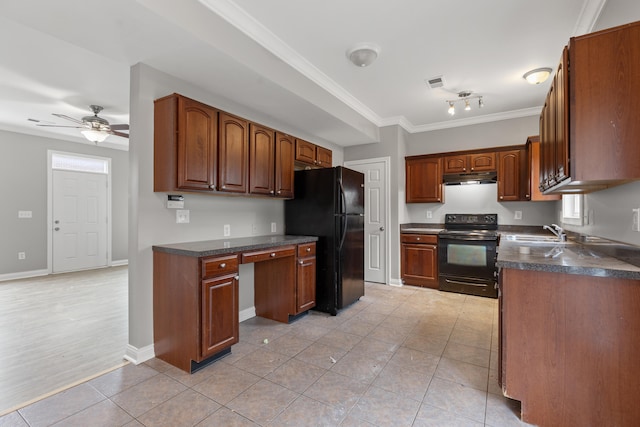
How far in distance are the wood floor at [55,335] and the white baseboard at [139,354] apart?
0.07 m

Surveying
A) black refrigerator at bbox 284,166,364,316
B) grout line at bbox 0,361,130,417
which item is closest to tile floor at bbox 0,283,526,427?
grout line at bbox 0,361,130,417

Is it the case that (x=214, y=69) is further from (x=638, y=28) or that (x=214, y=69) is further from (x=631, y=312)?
(x=631, y=312)

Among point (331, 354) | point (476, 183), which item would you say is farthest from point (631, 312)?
point (476, 183)

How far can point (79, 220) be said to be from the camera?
589cm

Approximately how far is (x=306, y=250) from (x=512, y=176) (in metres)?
3.35

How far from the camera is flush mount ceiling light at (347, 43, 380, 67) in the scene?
2764mm

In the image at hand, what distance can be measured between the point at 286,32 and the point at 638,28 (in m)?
2.25

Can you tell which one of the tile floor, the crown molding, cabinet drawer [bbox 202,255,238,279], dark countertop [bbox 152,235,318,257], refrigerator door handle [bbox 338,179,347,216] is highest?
the crown molding

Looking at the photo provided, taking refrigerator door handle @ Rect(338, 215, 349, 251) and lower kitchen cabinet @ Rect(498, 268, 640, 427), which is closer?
lower kitchen cabinet @ Rect(498, 268, 640, 427)

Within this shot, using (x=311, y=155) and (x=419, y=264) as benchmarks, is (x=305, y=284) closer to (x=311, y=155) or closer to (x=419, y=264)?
(x=311, y=155)

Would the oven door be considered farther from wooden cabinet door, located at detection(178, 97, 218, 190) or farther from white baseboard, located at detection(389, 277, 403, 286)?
wooden cabinet door, located at detection(178, 97, 218, 190)

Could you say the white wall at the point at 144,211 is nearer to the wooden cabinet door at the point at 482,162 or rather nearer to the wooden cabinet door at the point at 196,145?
the wooden cabinet door at the point at 196,145

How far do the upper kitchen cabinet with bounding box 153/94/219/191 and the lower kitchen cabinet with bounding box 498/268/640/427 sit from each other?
7.80ft

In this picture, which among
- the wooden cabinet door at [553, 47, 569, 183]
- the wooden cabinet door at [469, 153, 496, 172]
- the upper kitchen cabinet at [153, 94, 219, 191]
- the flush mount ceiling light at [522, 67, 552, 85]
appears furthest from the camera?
the wooden cabinet door at [469, 153, 496, 172]
